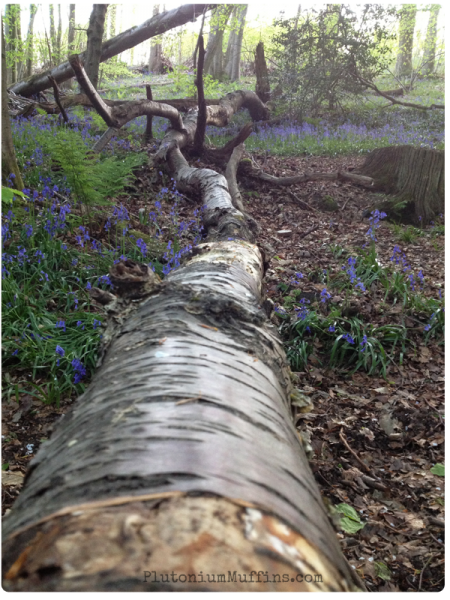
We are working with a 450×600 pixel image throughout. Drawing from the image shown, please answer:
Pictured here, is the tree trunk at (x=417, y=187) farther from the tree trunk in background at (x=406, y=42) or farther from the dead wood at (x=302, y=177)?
the tree trunk in background at (x=406, y=42)

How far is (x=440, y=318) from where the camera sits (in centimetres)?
384

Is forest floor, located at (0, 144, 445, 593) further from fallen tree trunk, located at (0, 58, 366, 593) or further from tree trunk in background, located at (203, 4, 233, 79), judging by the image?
tree trunk in background, located at (203, 4, 233, 79)

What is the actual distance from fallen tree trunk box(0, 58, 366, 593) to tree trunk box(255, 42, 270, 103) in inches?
546

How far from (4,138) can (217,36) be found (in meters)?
15.2

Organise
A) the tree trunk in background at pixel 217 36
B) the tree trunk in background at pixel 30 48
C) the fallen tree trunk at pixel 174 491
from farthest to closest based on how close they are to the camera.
→ the tree trunk in background at pixel 30 48, the tree trunk in background at pixel 217 36, the fallen tree trunk at pixel 174 491

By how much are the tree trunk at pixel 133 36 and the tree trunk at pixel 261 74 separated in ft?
8.72

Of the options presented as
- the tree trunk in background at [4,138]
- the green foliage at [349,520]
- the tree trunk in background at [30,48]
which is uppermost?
the tree trunk in background at [30,48]

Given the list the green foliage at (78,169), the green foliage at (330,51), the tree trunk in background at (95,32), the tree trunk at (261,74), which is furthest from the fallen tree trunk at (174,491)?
the tree trunk at (261,74)

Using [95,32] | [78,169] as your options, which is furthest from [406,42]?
[78,169]

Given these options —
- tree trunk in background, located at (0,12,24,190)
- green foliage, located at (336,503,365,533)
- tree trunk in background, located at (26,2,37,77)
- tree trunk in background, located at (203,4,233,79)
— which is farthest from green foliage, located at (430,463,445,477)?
tree trunk in background, located at (26,2,37,77)

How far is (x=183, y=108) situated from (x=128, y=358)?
11.2 meters

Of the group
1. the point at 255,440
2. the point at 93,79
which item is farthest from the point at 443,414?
the point at 93,79

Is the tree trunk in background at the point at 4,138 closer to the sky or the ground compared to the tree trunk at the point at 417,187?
closer to the sky

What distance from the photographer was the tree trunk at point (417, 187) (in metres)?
6.59
